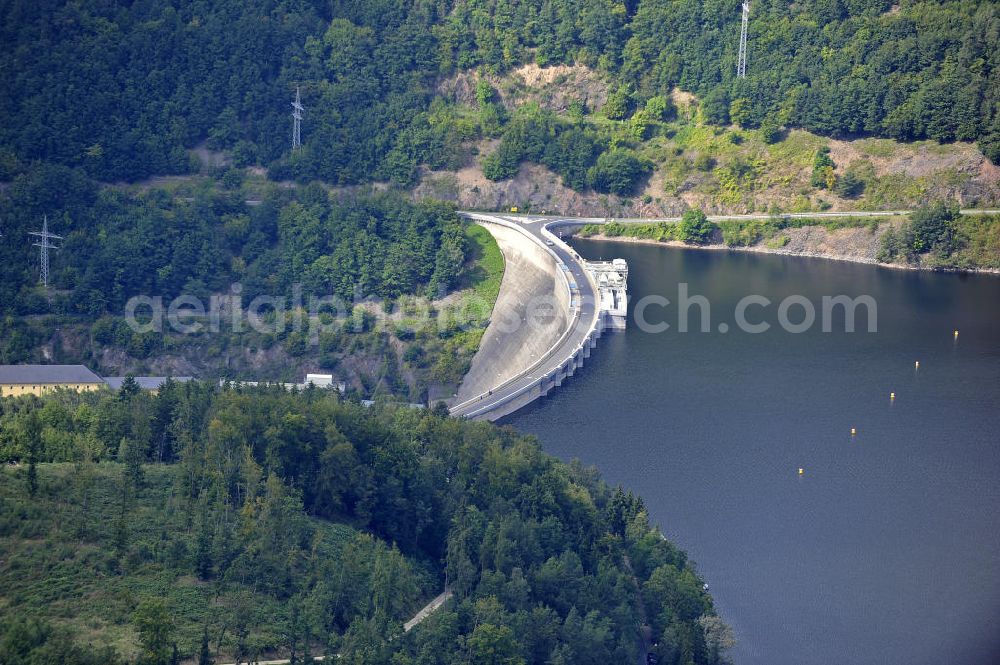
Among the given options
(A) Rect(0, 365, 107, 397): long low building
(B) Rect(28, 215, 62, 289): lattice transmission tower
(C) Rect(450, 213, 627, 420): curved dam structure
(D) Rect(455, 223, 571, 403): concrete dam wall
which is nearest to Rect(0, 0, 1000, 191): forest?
(B) Rect(28, 215, 62, 289): lattice transmission tower

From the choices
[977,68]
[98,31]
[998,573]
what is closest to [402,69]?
[98,31]

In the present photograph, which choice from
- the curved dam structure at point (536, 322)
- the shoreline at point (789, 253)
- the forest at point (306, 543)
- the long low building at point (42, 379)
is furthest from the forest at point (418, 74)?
the forest at point (306, 543)

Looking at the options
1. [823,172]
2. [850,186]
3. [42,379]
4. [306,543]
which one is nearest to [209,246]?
[42,379]

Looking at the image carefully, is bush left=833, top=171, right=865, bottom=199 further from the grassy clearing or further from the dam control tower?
the grassy clearing

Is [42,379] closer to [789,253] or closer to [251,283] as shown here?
[251,283]

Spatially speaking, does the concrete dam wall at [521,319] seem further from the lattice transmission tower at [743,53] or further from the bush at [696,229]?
the lattice transmission tower at [743,53]

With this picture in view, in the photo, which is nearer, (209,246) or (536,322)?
(536,322)

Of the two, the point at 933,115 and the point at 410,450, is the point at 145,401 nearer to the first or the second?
the point at 410,450
